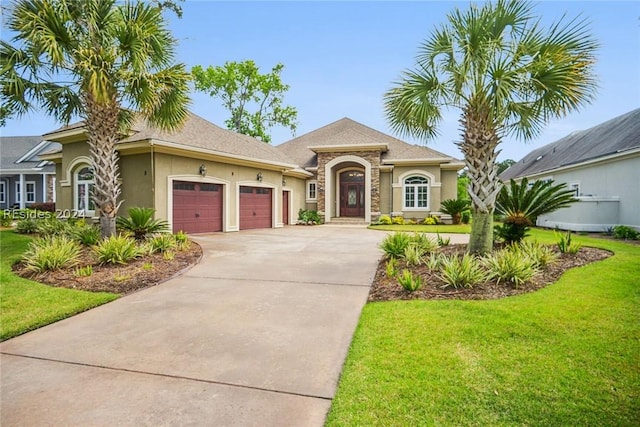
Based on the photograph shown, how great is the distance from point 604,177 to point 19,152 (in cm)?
3765

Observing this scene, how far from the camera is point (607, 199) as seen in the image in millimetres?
14000

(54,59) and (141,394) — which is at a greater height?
(54,59)

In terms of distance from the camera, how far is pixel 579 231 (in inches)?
585

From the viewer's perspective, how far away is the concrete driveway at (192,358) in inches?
110

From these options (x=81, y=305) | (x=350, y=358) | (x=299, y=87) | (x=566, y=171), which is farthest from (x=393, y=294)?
(x=299, y=87)

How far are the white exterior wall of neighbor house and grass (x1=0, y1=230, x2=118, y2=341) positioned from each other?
15.8 metres

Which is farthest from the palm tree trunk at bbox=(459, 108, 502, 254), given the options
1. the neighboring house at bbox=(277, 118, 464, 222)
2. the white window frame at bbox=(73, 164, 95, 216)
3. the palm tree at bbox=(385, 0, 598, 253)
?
the white window frame at bbox=(73, 164, 95, 216)

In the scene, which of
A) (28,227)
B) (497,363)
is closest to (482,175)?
(497,363)

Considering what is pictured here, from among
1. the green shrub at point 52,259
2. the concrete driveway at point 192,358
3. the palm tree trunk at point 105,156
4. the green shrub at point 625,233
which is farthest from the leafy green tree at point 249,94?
the concrete driveway at point 192,358

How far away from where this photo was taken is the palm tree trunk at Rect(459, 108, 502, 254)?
7.48m

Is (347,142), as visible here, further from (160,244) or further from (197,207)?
(160,244)

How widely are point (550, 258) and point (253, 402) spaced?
685 cm

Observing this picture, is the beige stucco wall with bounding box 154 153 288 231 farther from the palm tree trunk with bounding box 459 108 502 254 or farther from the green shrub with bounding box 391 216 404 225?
the palm tree trunk with bounding box 459 108 502 254

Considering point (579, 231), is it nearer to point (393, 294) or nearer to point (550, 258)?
point (550, 258)
